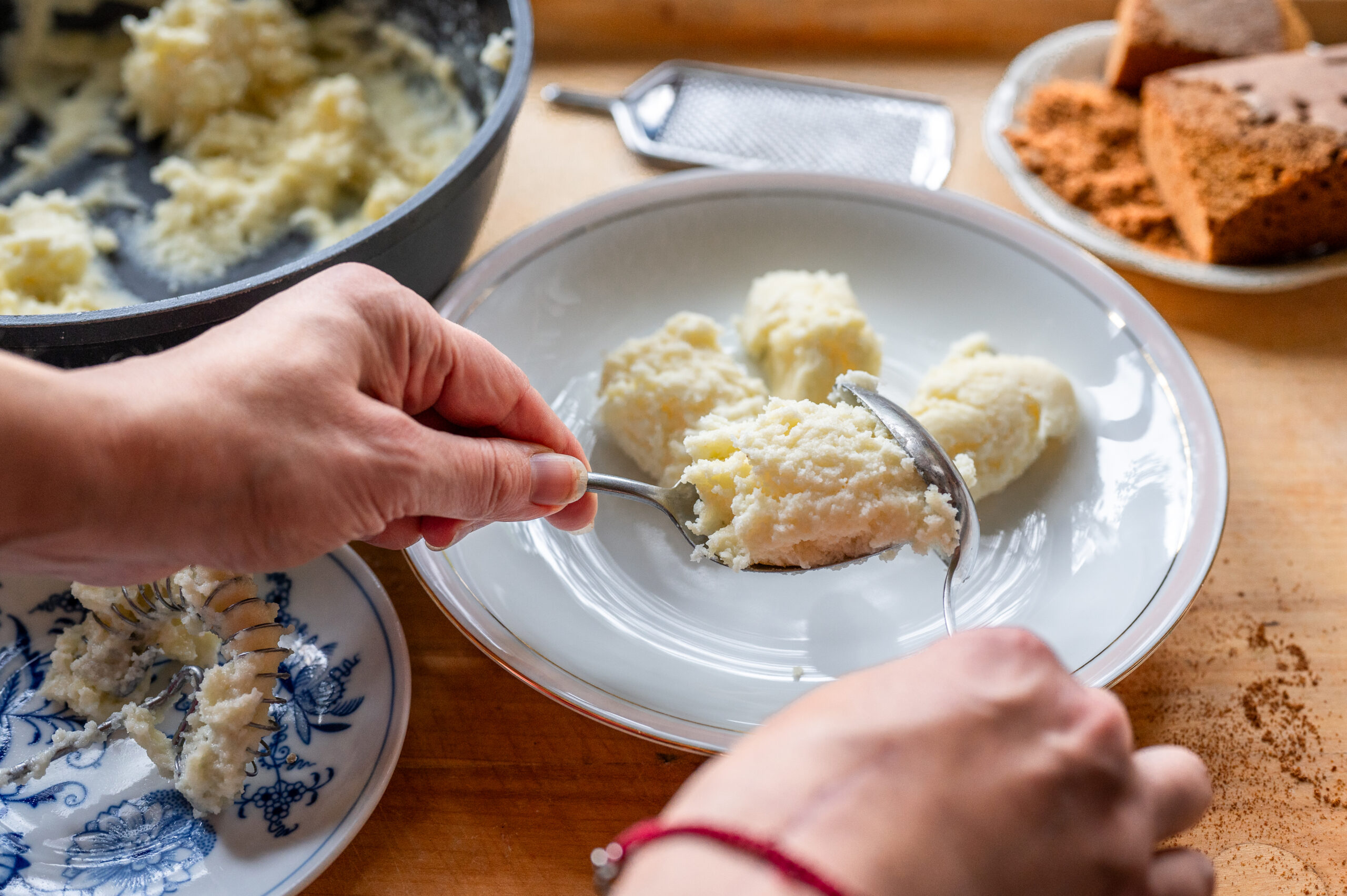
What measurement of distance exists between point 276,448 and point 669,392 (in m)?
0.52

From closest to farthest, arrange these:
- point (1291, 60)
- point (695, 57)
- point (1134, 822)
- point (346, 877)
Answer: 1. point (1134, 822)
2. point (346, 877)
3. point (1291, 60)
4. point (695, 57)

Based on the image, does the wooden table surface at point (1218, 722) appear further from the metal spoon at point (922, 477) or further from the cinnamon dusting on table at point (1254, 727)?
the metal spoon at point (922, 477)

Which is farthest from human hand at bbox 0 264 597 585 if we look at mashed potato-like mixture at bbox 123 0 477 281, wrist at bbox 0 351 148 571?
mashed potato-like mixture at bbox 123 0 477 281

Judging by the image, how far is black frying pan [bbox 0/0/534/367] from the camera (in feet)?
3.22

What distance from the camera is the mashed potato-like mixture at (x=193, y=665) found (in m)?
0.87

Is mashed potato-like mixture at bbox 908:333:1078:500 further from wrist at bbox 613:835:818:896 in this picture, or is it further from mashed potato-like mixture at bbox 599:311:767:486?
wrist at bbox 613:835:818:896

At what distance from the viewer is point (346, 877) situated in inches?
35.0

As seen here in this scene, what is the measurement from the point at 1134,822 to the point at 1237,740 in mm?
453

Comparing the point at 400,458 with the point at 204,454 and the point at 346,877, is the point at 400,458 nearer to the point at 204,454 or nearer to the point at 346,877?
the point at 204,454

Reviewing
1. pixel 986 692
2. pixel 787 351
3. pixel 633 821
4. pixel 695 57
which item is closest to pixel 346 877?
pixel 633 821

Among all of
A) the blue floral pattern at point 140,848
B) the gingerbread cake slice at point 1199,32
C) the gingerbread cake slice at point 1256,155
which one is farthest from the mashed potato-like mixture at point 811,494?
the gingerbread cake slice at point 1199,32

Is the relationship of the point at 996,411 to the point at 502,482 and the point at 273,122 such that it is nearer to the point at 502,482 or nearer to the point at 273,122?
the point at 502,482

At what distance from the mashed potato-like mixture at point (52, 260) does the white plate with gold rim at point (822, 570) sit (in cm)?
52

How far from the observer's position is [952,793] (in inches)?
23.6
